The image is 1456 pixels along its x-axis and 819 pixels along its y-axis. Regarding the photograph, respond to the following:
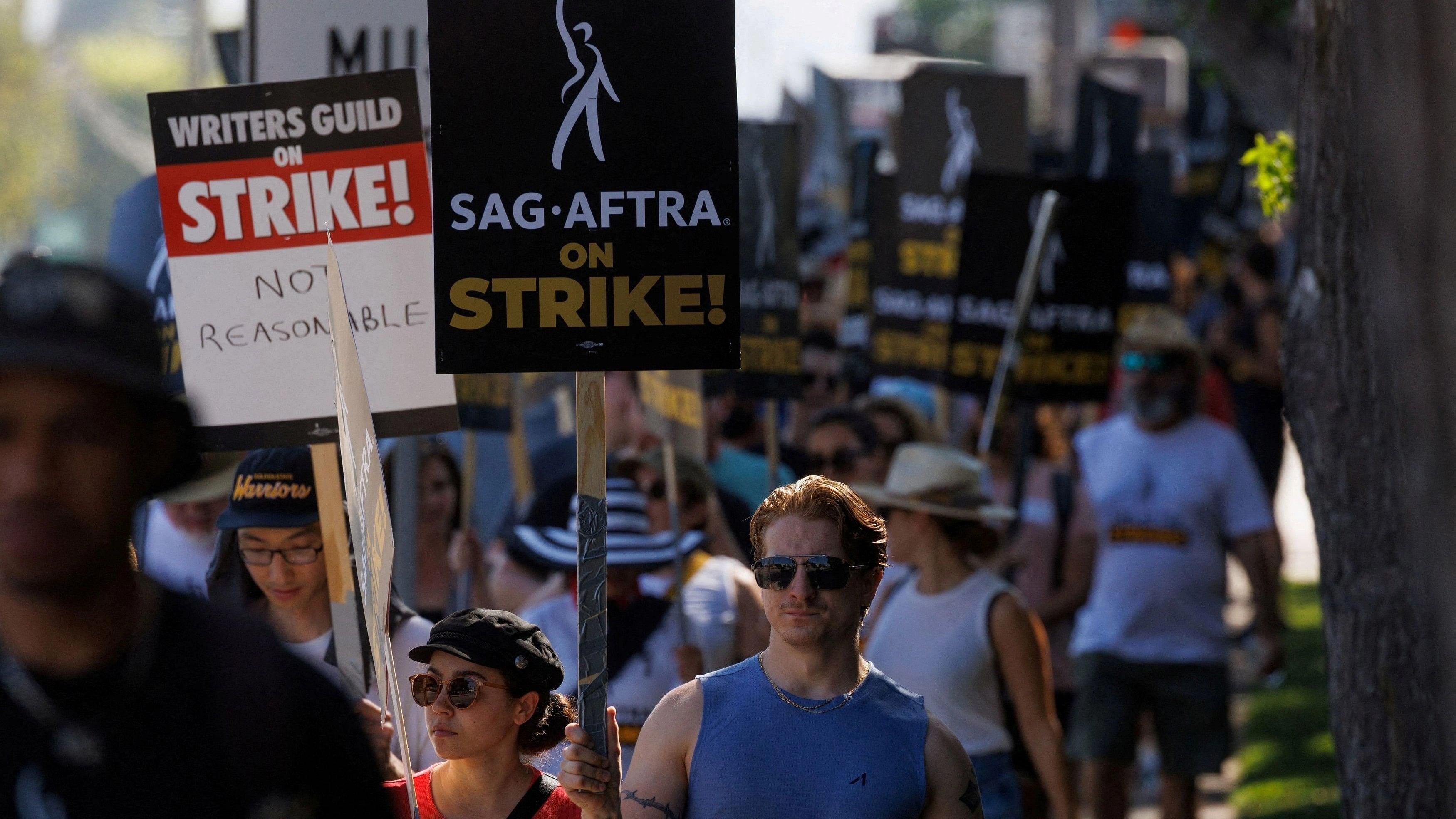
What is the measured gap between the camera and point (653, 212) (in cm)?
384

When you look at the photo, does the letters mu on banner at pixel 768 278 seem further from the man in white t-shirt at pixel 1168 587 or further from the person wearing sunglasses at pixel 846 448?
the man in white t-shirt at pixel 1168 587

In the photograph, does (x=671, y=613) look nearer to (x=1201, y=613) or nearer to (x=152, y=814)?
(x=1201, y=613)

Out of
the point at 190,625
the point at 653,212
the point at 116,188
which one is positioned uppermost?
the point at 653,212

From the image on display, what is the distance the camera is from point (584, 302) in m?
3.81

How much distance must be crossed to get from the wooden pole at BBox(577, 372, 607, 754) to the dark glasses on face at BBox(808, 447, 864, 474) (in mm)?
3807

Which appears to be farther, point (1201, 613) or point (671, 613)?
point (1201, 613)

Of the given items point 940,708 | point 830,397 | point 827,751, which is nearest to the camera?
point 827,751

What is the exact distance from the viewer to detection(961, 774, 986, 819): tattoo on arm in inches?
147

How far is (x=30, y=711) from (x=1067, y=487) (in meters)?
6.67

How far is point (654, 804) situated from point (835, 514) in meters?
0.68

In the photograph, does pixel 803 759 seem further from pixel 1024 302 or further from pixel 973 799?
pixel 1024 302

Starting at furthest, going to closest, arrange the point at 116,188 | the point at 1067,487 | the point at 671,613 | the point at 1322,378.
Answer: the point at 116,188 < the point at 1067,487 < the point at 671,613 < the point at 1322,378

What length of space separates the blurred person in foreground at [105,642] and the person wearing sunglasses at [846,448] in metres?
5.41

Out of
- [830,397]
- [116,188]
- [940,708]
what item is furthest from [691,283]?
[116,188]
